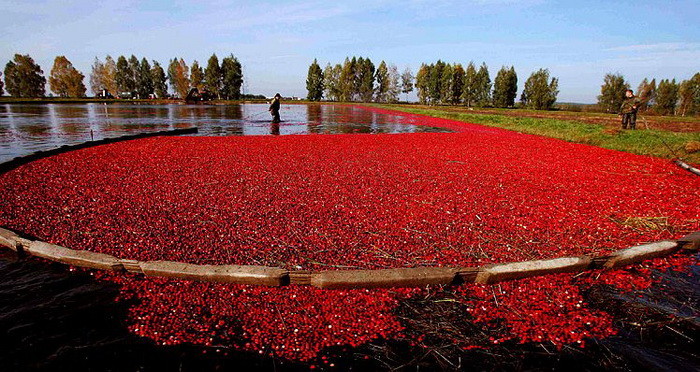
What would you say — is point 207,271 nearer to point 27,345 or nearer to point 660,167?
point 27,345

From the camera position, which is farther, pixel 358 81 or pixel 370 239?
pixel 358 81

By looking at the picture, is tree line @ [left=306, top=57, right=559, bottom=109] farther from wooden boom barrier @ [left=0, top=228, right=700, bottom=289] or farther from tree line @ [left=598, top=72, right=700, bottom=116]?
wooden boom barrier @ [left=0, top=228, right=700, bottom=289]

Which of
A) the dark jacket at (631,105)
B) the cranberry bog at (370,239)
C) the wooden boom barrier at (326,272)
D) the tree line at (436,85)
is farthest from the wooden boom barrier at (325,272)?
the tree line at (436,85)

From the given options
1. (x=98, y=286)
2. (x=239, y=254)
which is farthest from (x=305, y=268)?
(x=98, y=286)

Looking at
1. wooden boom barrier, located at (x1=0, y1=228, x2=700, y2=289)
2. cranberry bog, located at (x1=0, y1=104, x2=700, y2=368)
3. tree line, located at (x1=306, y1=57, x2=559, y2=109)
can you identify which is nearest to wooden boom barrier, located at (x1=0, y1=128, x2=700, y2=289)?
wooden boom barrier, located at (x1=0, y1=228, x2=700, y2=289)

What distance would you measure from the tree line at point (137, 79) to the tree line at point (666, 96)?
10337 centimetres

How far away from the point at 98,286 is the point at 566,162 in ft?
47.5

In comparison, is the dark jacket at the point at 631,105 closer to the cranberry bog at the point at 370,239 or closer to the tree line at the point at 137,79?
the cranberry bog at the point at 370,239

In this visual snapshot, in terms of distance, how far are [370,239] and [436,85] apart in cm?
9786

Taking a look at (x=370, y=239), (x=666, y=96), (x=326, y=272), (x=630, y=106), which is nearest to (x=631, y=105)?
(x=630, y=106)

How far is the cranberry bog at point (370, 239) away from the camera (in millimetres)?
3389

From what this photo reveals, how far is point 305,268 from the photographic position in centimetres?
455

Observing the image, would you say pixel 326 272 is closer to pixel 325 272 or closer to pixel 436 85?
pixel 325 272

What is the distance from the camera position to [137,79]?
351 ft
